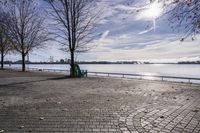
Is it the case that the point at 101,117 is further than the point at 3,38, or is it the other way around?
the point at 3,38

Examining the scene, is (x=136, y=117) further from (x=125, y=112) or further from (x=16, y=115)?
(x=16, y=115)

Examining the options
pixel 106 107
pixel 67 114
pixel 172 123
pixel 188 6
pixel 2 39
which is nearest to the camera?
pixel 188 6

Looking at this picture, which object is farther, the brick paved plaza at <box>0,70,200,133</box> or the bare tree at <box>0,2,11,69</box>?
the bare tree at <box>0,2,11,69</box>

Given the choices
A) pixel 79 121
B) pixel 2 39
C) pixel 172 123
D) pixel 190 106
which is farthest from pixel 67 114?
pixel 2 39

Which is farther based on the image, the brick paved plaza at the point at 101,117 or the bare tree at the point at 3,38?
the bare tree at the point at 3,38

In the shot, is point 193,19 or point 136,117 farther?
point 136,117

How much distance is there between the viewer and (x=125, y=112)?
22.6 feet

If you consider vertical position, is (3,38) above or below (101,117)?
above

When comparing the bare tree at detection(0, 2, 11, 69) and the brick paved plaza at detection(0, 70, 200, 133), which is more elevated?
the bare tree at detection(0, 2, 11, 69)

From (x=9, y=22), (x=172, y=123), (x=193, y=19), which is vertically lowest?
(x=172, y=123)

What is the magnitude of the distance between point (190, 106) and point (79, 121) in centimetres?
425

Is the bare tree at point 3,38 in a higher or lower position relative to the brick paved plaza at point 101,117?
higher

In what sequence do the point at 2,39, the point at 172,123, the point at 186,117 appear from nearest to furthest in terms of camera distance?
1. the point at 172,123
2. the point at 186,117
3. the point at 2,39

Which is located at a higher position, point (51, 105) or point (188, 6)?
point (188, 6)
